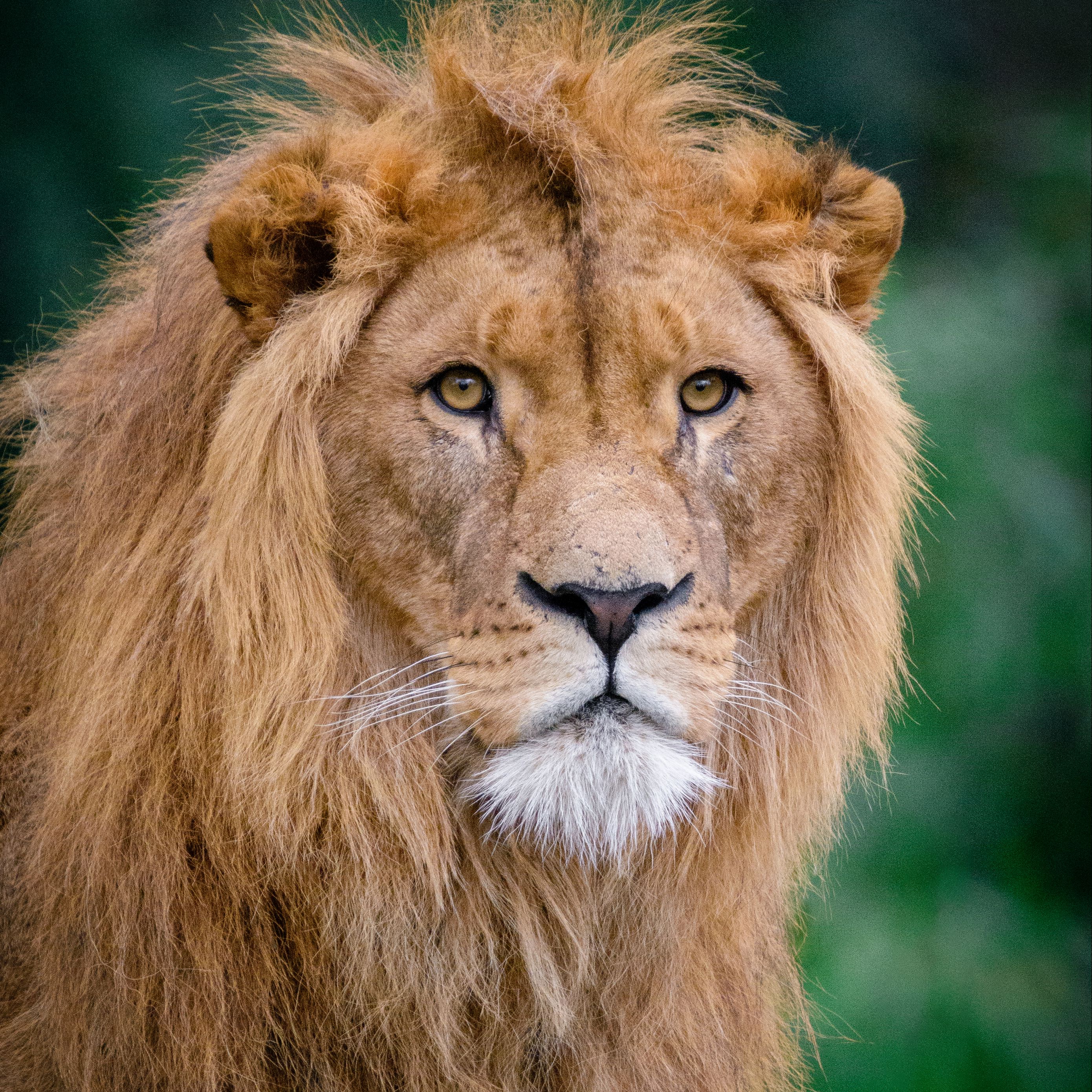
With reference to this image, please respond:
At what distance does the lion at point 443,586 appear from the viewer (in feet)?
5.09

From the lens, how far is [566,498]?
150 centimetres

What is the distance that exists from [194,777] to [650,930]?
2.20ft

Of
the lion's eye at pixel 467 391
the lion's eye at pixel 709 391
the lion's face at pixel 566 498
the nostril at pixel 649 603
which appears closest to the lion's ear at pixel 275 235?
the lion's face at pixel 566 498

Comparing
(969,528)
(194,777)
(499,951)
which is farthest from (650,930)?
(969,528)

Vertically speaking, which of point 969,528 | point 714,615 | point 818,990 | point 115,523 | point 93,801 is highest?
point 969,528

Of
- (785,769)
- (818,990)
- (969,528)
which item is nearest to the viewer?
(785,769)

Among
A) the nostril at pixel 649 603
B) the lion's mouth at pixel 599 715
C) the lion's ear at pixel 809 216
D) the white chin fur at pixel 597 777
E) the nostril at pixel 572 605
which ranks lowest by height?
the white chin fur at pixel 597 777

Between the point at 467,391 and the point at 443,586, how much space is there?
25 centimetres

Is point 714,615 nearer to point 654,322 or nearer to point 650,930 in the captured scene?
point 654,322

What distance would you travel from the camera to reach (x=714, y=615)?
1.60 meters

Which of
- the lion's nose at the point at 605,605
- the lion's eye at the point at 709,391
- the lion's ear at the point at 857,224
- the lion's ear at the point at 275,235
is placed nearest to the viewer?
the lion's nose at the point at 605,605

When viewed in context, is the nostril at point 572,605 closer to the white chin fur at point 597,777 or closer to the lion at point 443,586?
the lion at point 443,586

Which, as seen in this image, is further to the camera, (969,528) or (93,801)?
(969,528)

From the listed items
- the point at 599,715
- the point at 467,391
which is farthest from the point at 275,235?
the point at 599,715
